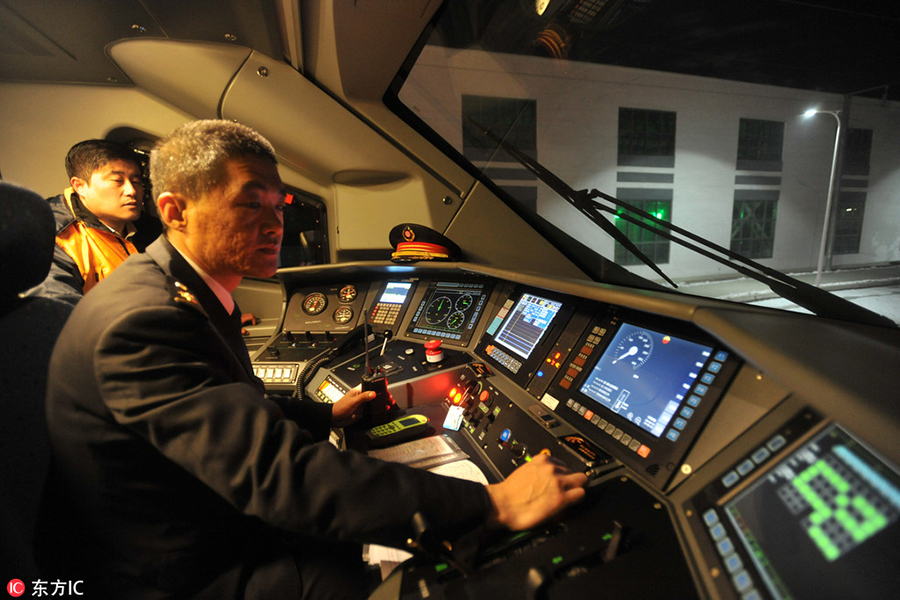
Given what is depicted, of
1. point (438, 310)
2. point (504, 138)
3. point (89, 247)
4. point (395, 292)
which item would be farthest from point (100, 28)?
point (438, 310)

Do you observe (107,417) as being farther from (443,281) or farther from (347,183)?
(347,183)

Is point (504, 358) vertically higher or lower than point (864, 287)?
lower

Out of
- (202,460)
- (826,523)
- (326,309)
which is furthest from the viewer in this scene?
(326,309)

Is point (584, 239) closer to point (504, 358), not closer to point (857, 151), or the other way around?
point (504, 358)

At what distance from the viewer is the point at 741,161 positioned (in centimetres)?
151

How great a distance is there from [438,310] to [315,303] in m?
1.05

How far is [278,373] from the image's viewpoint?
Answer: 81.4 inches

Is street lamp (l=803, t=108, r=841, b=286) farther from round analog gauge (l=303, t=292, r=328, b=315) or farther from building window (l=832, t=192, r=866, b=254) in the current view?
round analog gauge (l=303, t=292, r=328, b=315)

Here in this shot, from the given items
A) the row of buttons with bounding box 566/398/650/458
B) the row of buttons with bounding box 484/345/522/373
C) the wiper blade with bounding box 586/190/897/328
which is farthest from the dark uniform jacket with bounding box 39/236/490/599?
the wiper blade with bounding box 586/190/897/328

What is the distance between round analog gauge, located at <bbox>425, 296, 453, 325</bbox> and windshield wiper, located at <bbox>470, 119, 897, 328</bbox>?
2.79 feet

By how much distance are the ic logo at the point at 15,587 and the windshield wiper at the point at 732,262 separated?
1799 millimetres

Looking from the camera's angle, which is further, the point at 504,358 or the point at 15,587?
the point at 504,358

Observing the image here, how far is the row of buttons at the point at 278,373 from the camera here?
2.04 meters

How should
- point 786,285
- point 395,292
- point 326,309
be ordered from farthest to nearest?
point 326,309, point 395,292, point 786,285
